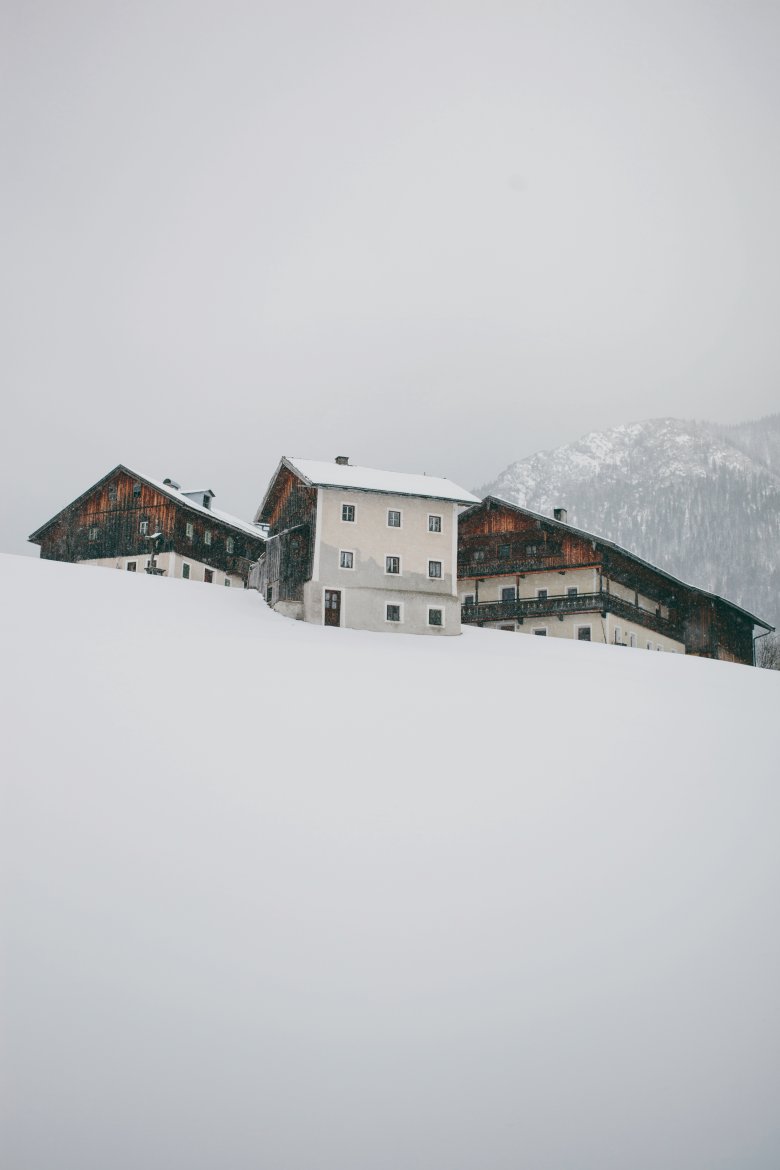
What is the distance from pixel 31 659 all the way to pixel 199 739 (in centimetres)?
668

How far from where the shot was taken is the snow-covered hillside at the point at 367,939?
36.0 ft

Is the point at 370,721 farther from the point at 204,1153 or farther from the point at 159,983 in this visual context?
the point at 204,1153

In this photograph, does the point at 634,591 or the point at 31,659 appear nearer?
the point at 31,659

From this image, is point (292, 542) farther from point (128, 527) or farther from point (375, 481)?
point (128, 527)

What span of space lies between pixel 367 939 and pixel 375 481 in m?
30.4

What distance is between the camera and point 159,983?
12031 mm

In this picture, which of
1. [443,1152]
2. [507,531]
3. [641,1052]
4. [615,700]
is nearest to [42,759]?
[443,1152]

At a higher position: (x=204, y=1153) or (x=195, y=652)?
(x=195, y=652)

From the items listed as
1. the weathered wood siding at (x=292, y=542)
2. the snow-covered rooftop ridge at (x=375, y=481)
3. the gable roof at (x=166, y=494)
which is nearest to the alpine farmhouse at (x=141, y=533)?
the gable roof at (x=166, y=494)

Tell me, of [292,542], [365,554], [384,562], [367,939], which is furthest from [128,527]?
[367,939]

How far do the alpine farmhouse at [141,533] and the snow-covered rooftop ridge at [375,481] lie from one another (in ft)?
43.5

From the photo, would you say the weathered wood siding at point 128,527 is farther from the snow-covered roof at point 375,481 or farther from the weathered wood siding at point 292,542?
the snow-covered roof at point 375,481

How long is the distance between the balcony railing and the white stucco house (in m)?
10.3

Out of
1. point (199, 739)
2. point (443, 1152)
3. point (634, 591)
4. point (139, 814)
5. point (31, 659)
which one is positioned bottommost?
point (443, 1152)
